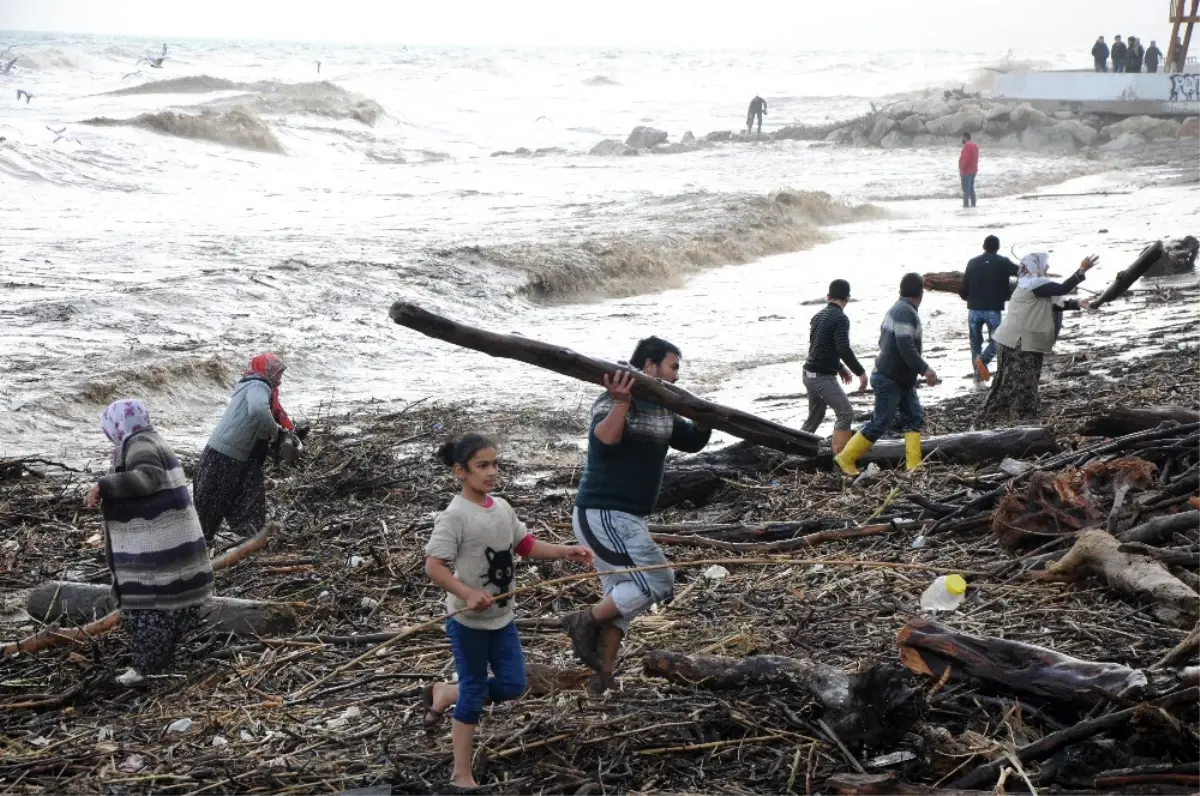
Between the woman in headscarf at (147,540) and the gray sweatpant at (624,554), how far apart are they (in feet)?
6.69

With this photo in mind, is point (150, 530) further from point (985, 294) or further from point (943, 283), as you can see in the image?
point (943, 283)

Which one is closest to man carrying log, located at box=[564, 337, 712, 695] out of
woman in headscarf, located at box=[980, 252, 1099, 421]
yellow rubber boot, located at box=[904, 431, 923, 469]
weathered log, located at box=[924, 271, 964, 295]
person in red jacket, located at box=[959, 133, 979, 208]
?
yellow rubber boot, located at box=[904, 431, 923, 469]

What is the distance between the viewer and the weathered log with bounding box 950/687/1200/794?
3887mm

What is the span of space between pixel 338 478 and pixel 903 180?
96.7ft

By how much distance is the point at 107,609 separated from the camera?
21.4ft

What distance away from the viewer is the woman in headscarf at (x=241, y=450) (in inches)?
293

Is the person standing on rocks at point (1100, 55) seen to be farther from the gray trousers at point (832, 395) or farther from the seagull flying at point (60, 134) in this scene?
the gray trousers at point (832, 395)

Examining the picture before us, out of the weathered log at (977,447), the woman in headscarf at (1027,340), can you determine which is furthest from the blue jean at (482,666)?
the woman in headscarf at (1027,340)

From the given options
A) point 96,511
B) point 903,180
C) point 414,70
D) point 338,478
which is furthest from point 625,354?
point 414,70

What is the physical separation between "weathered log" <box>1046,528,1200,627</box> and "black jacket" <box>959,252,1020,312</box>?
6.69m

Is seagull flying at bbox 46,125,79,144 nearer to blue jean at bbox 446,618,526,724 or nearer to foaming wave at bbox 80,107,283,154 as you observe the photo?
foaming wave at bbox 80,107,283,154

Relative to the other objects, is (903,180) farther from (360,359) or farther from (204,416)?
(204,416)

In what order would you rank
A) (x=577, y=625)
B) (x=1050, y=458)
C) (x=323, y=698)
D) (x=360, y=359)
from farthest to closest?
1. (x=360, y=359)
2. (x=1050, y=458)
3. (x=323, y=698)
4. (x=577, y=625)

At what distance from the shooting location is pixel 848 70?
97.6 m
